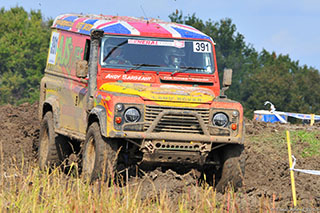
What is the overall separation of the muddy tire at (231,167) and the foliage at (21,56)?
5566cm

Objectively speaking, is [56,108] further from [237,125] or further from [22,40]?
[22,40]

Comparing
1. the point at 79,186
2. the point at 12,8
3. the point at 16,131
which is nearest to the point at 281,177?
the point at 79,186

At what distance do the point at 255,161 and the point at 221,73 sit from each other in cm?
6262

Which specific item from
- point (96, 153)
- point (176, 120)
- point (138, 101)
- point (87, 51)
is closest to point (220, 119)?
point (176, 120)

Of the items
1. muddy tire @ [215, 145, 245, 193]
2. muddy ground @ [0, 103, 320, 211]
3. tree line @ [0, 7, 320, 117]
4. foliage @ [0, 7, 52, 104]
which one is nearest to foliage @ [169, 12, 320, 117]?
tree line @ [0, 7, 320, 117]

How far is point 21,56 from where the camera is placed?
74.5 meters

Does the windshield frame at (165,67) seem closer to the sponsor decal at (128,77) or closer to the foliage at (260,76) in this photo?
the sponsor decal at (128,77)

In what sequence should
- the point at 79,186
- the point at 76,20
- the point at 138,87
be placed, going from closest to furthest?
the point at 79,186, the point at 138,87, the point at 76,20

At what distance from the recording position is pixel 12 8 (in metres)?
89.1

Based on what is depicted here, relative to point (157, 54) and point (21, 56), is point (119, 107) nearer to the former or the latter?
point (157, 54)

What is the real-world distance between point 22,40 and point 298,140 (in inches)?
2561

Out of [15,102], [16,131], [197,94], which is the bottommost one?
[15,102]

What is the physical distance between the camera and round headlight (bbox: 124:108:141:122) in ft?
31.4

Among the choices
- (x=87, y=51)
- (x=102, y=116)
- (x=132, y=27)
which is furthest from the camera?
(x=87, y=51)
